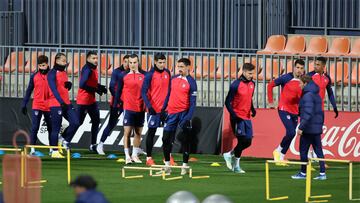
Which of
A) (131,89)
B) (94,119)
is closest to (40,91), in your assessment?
(94,119)

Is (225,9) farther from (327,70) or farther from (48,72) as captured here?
(48,72)

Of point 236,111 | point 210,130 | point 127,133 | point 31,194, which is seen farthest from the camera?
point 210,130

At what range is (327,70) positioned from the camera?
94.4ft

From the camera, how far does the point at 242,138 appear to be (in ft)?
78.4

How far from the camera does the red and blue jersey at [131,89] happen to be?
85.1ft

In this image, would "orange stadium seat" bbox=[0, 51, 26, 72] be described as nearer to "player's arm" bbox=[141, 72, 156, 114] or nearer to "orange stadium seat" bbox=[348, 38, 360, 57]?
"player's arm" bbox=[141, 72, 156, 114]

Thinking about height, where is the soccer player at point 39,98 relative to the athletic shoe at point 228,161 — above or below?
above

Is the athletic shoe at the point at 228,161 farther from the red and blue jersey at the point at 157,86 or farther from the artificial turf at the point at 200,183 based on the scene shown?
the red and blue jersey at the point at 157,86

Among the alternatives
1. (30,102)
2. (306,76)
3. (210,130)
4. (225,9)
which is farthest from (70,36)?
(306,76)

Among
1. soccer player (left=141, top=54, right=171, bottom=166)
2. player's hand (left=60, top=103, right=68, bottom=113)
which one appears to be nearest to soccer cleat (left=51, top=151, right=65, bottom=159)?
player's hand (left=60, top=103, right=68, bottom=113)

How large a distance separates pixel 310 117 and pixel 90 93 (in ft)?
22.9

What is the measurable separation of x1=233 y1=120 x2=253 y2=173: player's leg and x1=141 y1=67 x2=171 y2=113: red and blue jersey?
163cm

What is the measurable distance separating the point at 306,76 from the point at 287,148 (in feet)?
11.8

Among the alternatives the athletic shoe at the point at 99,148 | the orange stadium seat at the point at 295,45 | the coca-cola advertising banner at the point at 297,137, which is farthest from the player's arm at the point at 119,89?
the orange stadium seat at the point at 295,45
